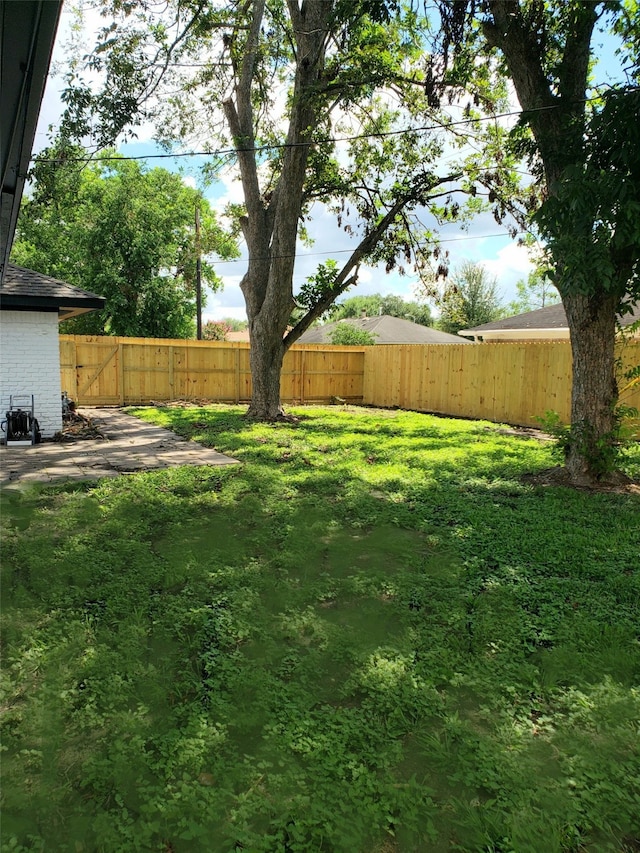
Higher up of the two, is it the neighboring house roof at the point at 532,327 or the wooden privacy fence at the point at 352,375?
the neighboring house roof at the point at 532,327

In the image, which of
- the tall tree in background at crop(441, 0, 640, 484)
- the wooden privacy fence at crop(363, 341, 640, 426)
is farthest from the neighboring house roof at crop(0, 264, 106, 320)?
the wooden privacy fence at crop(363, 341, 640, 426)

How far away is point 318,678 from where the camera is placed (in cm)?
249

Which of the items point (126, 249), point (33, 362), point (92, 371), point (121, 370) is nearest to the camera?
point (33, 362)

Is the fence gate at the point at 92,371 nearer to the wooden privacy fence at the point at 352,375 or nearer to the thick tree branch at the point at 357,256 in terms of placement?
the wooden privacy fence at the point at 352,375

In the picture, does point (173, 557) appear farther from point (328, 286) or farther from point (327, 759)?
point (328, 286)

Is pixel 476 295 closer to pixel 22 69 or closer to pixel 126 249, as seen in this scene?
pixel 126 249

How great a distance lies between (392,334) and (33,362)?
56.1 feet

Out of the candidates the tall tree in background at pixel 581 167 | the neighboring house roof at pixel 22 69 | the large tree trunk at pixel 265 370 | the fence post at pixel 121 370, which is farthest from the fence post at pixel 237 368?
the neighboring house roof at pixel 22 69

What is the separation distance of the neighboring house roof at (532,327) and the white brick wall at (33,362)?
466 inches

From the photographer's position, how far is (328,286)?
461 inches

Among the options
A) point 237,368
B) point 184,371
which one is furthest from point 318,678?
point 237,368

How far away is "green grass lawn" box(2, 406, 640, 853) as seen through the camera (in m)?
1.73

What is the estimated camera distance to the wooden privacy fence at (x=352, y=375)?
458 inches

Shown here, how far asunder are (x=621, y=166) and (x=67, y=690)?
5.82 m
